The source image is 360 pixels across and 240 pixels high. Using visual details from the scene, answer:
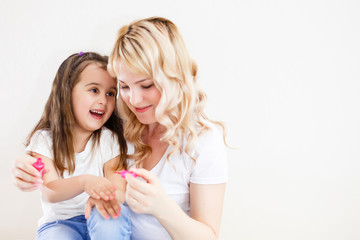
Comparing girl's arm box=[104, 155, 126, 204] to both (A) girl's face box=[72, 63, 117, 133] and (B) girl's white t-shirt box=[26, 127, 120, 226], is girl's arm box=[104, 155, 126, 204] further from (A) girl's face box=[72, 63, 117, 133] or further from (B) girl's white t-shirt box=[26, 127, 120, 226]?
(A) girl's face box=[72, 63, 117, 133]

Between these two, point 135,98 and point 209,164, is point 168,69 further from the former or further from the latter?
point 209,164

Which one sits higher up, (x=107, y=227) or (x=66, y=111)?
(x=66, y=111)

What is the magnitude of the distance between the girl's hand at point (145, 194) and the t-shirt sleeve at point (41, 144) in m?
0.51

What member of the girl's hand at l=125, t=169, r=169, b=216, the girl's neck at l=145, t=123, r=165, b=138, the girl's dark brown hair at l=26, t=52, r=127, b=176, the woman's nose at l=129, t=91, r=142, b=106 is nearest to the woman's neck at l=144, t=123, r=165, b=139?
the girl's neck at l=145, t=123, r=165, b=138

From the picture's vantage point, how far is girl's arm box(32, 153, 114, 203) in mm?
1079

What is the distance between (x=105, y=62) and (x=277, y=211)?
106cm

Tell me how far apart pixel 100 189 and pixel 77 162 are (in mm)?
322

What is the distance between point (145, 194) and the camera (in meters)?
0.94

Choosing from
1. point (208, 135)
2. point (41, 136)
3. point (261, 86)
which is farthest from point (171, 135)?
point (261, 86)

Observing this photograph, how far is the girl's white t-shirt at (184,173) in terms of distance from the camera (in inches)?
44.9

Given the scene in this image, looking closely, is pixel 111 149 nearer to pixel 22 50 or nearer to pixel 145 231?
pixel 145 231

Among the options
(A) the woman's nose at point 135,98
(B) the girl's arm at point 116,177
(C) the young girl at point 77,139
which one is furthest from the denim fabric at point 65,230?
(A) the woman's nose at point 135,98

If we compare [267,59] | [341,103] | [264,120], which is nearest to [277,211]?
[264,120]

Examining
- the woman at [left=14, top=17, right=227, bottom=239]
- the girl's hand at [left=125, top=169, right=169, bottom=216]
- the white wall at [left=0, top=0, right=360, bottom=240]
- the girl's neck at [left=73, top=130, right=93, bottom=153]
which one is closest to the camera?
the girl's hand at [left=125, top=169, right=169, bottom=216]
